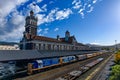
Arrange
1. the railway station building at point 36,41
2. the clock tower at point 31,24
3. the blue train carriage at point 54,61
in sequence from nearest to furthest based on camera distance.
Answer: the blue train carriage at point 54,61, the railway station building at point 36,41, the clock tower at point 31,24

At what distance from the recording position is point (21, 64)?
117 ft

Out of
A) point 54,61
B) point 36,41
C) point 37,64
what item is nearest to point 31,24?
point 36,41

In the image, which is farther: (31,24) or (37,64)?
(31,24)

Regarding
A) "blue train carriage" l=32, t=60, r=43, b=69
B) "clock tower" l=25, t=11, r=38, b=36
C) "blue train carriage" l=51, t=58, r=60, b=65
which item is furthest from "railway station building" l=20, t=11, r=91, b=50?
"blue train carriage" l=32, t=60, r=43, b=69

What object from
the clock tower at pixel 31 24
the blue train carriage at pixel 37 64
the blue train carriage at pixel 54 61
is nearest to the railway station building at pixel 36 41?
the clock tower at pixel 31 24

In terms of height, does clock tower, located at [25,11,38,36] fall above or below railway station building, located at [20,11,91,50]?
above

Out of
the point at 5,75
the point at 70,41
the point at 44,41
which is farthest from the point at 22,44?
the point at 5,75

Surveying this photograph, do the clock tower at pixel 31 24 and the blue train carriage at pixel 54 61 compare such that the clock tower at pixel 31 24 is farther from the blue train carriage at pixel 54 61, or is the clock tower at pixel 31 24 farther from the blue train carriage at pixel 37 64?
the blue train carriage at pixel 37 64

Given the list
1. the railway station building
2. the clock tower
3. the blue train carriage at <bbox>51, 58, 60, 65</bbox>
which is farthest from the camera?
the clock tower

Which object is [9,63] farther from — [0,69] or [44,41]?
[44,41]

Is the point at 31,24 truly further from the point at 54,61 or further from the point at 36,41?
the point at 54,61

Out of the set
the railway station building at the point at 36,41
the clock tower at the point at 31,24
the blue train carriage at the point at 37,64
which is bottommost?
the blue train carriage at the point at 37,64

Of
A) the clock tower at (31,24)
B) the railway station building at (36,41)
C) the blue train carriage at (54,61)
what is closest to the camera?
the blue train carriage at (54,61)

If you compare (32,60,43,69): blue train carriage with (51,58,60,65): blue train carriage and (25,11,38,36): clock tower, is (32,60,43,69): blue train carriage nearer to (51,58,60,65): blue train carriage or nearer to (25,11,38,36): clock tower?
(51,58,60,65): blue train carriage
